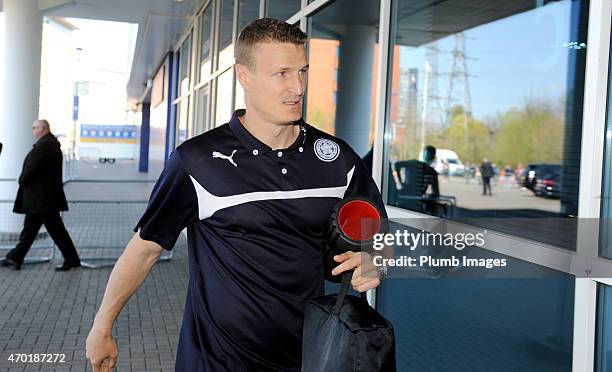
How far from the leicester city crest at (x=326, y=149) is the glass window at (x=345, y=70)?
2529mm

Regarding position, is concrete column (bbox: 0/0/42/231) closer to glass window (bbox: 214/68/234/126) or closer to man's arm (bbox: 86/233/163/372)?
glass window (bbox: 214/68/234/126)

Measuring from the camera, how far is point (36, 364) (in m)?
5.04

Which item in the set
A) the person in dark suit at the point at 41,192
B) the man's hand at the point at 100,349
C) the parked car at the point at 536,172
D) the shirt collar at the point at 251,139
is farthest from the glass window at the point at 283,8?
the man's hand at the point at 100,349

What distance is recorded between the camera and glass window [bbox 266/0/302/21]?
6496 mm

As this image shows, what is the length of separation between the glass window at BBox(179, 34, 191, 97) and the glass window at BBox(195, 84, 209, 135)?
7.47 feet

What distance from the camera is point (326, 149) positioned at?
213 centimetres

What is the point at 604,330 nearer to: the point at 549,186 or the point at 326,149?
the point at 549,186

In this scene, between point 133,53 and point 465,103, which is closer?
point 465,103

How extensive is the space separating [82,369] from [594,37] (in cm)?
414

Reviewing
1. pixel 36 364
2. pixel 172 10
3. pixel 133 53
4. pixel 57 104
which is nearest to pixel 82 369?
pixel 36 364

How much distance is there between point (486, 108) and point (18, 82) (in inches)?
339

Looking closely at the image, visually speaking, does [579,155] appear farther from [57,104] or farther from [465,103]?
[57,104]

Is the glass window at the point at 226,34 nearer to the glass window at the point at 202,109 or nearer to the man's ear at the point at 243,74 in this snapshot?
the glass window at the point at 202,109

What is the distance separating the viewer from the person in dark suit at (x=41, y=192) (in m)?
8.33
